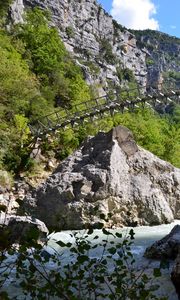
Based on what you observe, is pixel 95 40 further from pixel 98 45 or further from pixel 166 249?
pixel 166 249

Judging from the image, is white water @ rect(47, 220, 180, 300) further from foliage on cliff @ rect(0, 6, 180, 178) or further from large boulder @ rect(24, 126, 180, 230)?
foliage on cliff @ rect(0, 6, 180, 178)

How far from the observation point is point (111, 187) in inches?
640

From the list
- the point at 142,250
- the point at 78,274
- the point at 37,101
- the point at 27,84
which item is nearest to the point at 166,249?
the point at 142,250

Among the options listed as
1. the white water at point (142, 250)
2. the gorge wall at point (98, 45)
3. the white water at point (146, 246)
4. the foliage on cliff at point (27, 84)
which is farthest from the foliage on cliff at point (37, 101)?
the white water at point (142, 250)

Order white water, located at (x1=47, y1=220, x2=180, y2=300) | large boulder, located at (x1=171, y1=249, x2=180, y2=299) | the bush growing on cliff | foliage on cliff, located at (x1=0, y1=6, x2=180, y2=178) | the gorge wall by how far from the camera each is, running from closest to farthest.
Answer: the bush growing on cliff, large boulder, located at (x1=171, y1=249, x2=180, y2=299), white water, located at (x1=47, y1=220, x2=180, y2=300), foliage on cliff, located at (x1=0, y1=6, x2=180, y2=178), the gorge wall

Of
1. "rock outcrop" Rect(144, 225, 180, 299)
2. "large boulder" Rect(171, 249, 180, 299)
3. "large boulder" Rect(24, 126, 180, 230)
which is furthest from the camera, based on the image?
"large boulder" Rect(24, 126, 180, 230)

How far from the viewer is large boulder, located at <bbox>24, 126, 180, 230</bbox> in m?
15.6

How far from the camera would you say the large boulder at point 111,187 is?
15.6m

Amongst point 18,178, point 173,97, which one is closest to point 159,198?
point 173,97

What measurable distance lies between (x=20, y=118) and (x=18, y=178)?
15.2 ft

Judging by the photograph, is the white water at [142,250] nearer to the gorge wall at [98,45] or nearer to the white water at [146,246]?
the white water at [146,246]

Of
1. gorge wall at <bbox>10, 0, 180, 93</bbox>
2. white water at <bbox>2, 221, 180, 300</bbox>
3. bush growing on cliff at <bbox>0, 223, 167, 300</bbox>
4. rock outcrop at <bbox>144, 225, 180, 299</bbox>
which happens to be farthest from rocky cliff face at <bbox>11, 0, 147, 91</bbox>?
bush growing on cliff at <bbox>0, 223, 167, 300</bbox>

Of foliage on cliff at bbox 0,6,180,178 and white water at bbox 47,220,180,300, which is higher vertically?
foliage on cliff at bbox 0,6,180,178

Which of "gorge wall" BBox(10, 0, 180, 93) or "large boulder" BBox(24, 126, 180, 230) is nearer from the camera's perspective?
"large boulder" BBox(24, 126, 180, 230)
